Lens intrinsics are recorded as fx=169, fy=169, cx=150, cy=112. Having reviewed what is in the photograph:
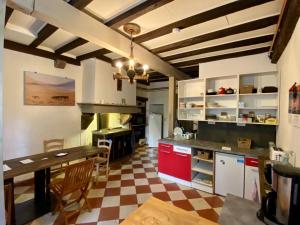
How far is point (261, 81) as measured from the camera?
9.48ft

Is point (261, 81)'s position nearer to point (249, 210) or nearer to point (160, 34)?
point (160, 34)

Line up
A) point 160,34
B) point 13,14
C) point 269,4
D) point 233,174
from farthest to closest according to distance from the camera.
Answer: point 233,174 → point 160,34 → point 13,14 → point 269,4

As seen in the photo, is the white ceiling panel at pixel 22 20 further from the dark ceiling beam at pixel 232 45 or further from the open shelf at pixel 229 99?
the open shelf at pixel 229 99

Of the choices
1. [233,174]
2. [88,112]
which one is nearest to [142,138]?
[88,112]

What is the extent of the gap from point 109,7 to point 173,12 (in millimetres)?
697

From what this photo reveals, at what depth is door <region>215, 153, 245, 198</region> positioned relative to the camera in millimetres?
2545

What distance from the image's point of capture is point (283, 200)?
94 centimetres

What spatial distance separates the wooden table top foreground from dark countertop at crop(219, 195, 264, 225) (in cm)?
15

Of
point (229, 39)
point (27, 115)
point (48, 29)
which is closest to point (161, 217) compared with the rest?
point (229, 39)

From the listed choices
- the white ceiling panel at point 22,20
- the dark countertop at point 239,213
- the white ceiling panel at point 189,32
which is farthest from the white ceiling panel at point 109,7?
the dark countertop at point 239,213

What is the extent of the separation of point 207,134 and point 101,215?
7.77 ft

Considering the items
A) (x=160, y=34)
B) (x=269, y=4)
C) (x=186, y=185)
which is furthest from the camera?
(x=186, y=185)

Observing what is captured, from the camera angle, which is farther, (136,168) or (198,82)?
(136,168)

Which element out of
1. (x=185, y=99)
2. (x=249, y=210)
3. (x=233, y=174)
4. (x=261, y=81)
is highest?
(x=261, y=81)
